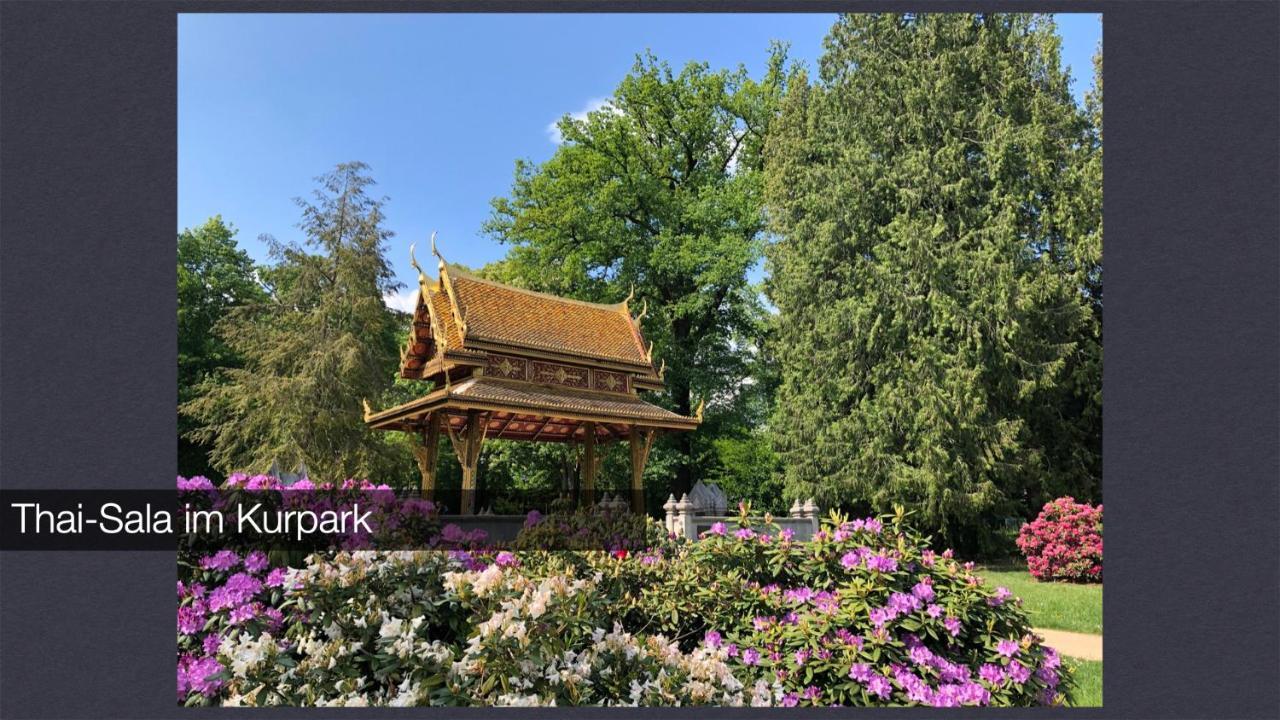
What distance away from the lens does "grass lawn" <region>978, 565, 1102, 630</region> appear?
402 inches

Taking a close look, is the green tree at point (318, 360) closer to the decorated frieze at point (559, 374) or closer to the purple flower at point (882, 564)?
the decorated frieze at point (559, 374)

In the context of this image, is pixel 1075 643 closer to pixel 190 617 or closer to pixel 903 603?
pixel 903 603

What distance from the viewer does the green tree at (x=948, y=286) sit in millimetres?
17344

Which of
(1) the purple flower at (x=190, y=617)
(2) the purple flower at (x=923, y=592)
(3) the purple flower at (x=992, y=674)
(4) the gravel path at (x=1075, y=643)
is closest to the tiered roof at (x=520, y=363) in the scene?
(4) the gravel path at (x=1075, y=643)

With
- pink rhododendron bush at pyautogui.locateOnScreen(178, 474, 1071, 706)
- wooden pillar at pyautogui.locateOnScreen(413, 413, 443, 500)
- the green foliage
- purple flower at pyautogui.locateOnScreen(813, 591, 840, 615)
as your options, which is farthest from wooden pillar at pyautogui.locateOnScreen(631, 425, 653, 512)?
purple flower at pyautogui.locateOnScreen(813, 591, 840, 615)

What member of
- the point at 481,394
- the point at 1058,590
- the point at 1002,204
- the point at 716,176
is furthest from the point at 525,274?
the point at 1058,590

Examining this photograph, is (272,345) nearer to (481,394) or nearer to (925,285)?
(481,394)

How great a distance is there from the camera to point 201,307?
92.1ft

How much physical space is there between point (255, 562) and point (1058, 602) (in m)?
11.8

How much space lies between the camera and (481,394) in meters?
13.8

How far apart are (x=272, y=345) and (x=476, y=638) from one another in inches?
849

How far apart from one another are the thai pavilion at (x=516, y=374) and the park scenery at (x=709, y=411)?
0.10 meters

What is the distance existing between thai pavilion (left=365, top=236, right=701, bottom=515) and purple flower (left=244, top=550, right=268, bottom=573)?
8427mm

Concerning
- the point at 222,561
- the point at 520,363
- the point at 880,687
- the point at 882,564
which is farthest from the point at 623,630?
the point at 520,363
